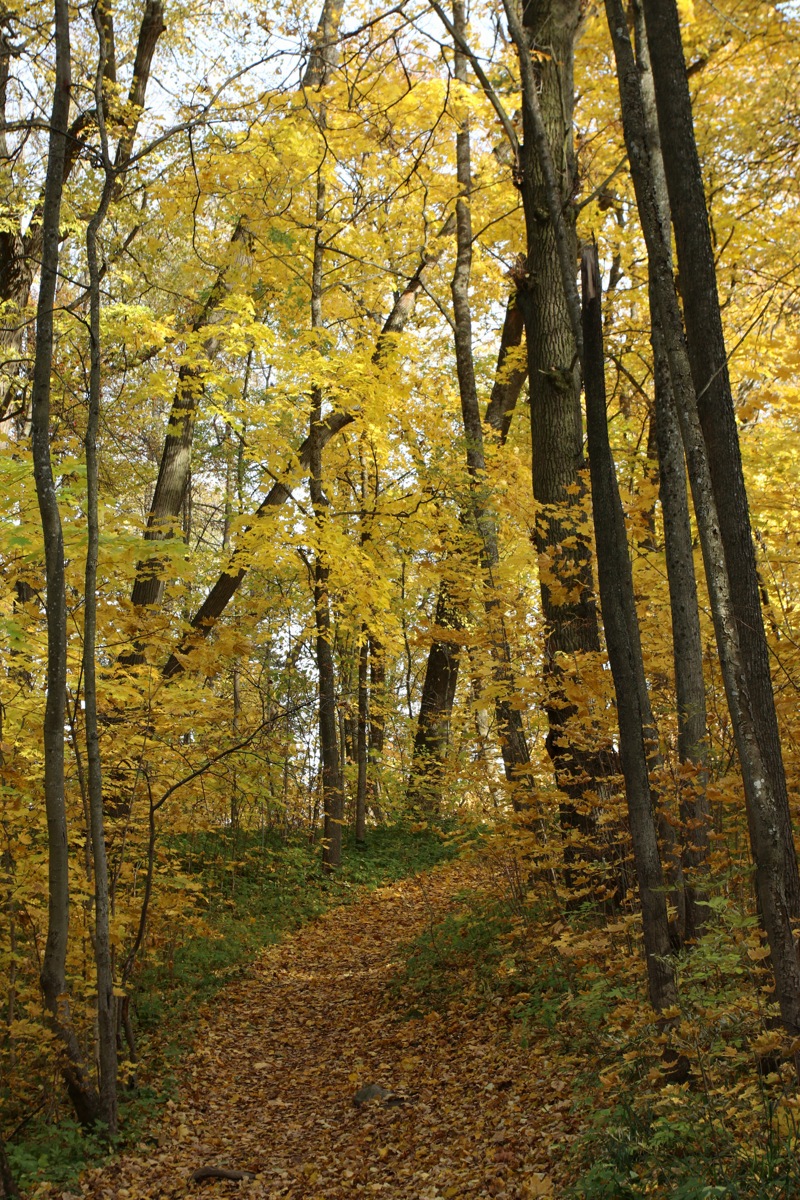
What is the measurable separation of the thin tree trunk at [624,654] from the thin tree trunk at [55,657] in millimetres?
2912

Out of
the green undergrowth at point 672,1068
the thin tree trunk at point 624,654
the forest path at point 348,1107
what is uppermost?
the thin tree trunk at point 624,654

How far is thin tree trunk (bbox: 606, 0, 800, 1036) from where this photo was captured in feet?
10.5

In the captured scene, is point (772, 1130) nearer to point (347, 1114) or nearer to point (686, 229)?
point (347, 1114)

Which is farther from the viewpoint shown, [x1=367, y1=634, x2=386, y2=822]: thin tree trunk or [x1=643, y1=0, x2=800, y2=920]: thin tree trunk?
[x1=367, y1=634, x2=386, y2=822]: thin tree trunk

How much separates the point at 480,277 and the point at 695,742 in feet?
32.6

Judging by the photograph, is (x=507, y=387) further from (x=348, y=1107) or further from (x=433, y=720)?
(x=348, y=1107)

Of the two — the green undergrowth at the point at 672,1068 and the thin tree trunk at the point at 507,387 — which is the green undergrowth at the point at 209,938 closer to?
the green undergrowth at the point at 672,1068

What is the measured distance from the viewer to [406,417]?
11539 mm

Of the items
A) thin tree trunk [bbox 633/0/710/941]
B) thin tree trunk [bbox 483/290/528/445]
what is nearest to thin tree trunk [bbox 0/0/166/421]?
thin tree trunk [bbox 483/290/528/445]

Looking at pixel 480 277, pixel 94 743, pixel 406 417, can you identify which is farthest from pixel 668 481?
pixel 480 277

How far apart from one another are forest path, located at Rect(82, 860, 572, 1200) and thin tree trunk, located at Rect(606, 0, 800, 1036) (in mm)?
1459

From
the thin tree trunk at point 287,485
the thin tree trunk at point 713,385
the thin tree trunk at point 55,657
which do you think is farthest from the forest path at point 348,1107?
the thin tree trunk at point 287,485

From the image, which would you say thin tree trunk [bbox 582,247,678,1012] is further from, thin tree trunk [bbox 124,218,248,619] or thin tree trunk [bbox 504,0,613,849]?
thin tree trunk [bbox 124,218,248,619]

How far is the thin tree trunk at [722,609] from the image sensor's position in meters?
3.20
